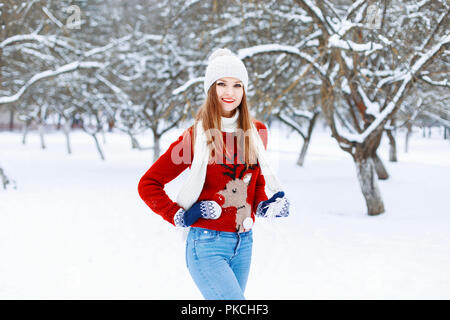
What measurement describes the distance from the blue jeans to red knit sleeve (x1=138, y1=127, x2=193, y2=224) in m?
0.19

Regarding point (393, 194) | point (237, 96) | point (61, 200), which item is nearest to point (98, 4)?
point (61, 200)

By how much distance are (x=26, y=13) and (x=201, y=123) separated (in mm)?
9945

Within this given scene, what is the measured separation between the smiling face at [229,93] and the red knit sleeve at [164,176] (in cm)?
25

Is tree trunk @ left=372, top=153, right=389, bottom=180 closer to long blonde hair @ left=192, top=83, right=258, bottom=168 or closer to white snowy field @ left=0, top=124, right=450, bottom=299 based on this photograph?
white snowy field @ left=0, top=124, right=450, bottom=299

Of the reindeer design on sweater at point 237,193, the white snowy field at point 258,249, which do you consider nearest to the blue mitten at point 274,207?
the reindeer design on sweater at point 237,193

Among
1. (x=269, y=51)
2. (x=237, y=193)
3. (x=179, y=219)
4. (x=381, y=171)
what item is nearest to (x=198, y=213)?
(x=179, y=219)

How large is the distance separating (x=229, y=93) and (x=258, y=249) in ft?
12.8

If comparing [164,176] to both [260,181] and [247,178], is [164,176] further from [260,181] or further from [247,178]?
[260,181]

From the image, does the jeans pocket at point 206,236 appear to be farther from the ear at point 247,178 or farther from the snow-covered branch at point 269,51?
the snow-covered branch at point 269,51

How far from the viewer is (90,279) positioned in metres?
4.46

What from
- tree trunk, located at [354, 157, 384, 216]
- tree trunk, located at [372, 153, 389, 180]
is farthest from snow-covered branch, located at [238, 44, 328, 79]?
tree trunk, located at [372, 153, 389, 180]

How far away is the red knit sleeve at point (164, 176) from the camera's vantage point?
203 cm

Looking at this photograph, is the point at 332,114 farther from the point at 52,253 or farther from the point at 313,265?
the point at 52,253

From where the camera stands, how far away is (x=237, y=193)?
2105 mm
